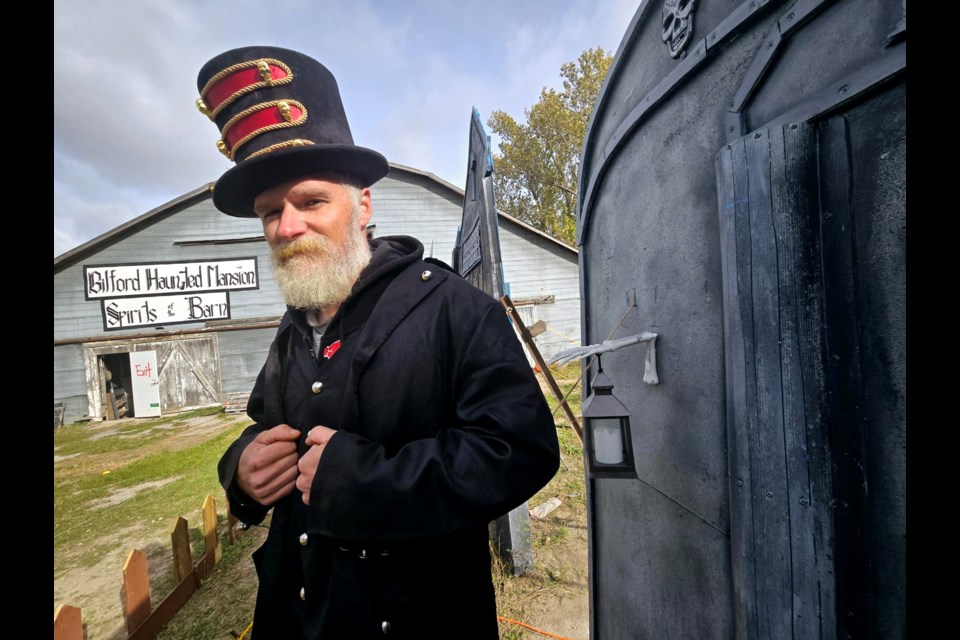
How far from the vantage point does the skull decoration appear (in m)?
1.52

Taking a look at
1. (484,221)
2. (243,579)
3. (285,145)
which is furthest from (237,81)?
(243,579)

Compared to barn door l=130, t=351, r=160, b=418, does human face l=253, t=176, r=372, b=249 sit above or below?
above

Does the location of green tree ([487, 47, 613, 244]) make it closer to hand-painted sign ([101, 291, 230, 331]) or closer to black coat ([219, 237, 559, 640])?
hand-painted sign ([101, 291, 230, 331])

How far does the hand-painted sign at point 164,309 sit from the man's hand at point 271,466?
1498cm

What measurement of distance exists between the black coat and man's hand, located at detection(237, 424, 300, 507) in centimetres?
6

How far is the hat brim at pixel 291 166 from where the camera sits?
1669mm

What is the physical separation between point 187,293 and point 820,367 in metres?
17.0

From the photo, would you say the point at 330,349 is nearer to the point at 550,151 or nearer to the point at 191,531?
the point at 191,531

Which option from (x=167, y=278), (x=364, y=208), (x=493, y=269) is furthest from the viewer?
(x=167, y=278)

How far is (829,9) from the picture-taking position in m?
1.03

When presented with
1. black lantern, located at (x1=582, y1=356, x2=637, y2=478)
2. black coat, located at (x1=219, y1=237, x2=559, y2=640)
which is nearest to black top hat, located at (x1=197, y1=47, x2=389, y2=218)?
black coat, located at (x1=219, y1=237, x2=559, y2=640)

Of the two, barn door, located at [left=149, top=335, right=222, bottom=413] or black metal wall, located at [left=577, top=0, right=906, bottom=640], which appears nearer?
black metal wall, located at [left=577, top=0, right=906, bottom=640]

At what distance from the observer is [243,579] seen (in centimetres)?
431
